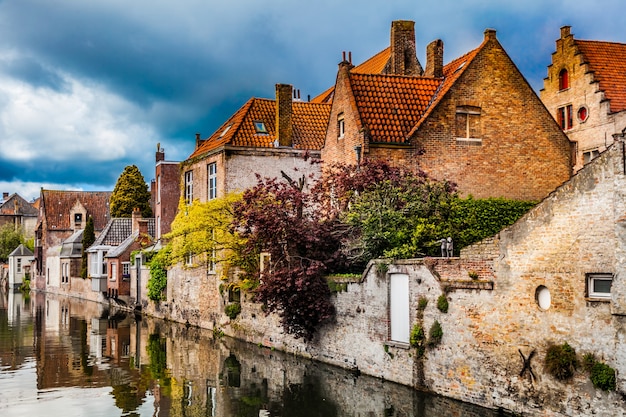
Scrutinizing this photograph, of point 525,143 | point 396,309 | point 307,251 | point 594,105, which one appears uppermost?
point 594,105

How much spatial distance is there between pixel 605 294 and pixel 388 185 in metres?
9.20

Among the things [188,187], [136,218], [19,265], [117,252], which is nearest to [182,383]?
[188,187]

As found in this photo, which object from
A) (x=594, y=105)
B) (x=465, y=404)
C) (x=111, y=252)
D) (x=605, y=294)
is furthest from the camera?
(x=111, y=252)

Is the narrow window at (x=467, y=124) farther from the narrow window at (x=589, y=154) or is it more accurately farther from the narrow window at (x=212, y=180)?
the narrow window at (x=212, y=180)

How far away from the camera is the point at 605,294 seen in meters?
12.6

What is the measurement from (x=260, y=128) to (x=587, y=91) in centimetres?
1484

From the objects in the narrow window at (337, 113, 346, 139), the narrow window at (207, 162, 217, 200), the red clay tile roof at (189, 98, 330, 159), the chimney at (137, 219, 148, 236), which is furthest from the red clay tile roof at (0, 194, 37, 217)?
the narrow window at (337, 113, 346, 139)

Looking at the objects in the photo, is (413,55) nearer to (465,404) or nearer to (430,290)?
(430,290)

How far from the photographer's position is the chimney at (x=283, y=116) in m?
32.5

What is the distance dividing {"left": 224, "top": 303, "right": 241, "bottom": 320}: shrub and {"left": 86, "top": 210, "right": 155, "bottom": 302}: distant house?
16.3m

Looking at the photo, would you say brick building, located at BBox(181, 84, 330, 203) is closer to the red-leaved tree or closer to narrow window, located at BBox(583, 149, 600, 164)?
the red-leaved tree

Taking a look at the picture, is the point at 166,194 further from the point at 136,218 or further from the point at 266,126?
the point at 266,126

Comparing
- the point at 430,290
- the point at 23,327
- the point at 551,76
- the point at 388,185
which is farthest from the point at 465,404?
the point at 23,327

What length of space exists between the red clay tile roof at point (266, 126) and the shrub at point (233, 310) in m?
7.59
